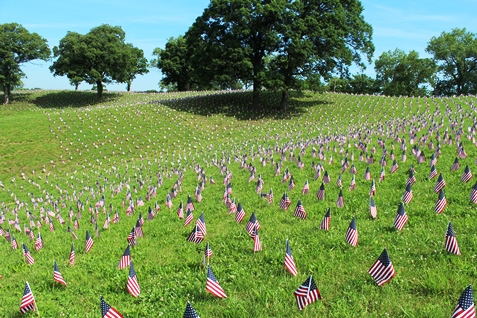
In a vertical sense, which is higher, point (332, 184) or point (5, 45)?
point (5, 45)

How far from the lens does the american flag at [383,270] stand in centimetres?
522

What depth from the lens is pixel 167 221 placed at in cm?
1029

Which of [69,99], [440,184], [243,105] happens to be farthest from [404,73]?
[440,184]

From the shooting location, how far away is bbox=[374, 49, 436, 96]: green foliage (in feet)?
251

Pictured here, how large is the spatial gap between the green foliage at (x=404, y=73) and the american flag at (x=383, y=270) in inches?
2991

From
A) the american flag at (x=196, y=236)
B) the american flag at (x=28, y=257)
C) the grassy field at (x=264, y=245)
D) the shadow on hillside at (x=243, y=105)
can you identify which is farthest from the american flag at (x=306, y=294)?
the shadow on hillside at (x=243, y=105)

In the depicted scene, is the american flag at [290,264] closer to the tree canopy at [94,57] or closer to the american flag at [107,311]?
the american flag at [107,311]

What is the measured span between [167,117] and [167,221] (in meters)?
26.0

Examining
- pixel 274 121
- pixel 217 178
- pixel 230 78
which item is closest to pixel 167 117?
pixel 230 78

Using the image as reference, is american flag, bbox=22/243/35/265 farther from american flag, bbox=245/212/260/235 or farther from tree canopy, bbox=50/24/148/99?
tree canopy, bbox=50/24/148/99

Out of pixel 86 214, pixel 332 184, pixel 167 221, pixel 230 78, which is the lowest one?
pixel 86 214

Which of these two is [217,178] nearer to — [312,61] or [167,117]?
[167,117]

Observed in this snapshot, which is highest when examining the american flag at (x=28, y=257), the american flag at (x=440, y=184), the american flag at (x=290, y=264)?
the american flag at (x=440, y=184)

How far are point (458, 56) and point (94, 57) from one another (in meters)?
67.5
